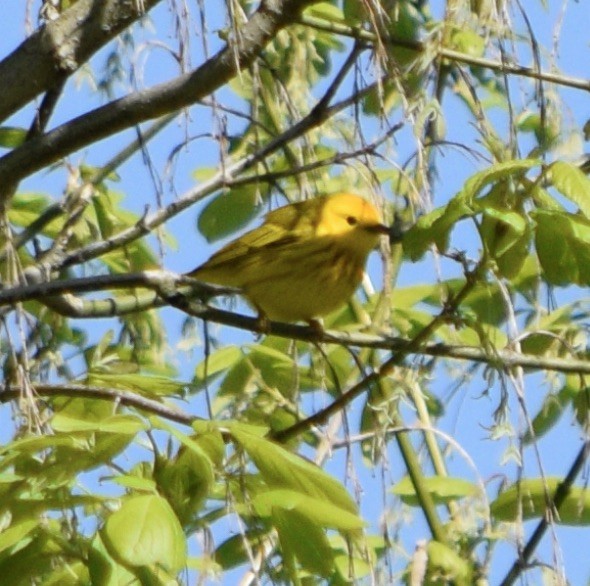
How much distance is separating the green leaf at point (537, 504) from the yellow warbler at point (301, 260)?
0.98 meters

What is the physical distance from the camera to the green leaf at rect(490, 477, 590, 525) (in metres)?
2.98

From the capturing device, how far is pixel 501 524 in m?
2.99

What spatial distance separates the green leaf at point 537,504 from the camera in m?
2.98

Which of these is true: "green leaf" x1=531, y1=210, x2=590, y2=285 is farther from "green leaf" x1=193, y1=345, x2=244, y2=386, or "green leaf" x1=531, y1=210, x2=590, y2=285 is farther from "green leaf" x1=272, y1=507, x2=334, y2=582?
"green leaf" x1=193, y1=345, x2=244, y2=386

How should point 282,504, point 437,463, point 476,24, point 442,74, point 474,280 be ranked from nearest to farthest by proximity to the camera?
point 282,504
point 474,280
point 476,24
point 442,74
point 437,463

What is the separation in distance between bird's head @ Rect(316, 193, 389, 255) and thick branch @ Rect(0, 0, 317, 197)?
1364 millimetres

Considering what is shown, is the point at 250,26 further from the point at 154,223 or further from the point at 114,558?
the point at 114,558

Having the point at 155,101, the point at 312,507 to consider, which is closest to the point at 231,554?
→ the point at 312,507

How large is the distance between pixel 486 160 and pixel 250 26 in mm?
541

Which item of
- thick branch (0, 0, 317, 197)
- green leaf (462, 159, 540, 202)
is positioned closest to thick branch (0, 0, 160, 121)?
thick branch (0, 0, 317, 197)

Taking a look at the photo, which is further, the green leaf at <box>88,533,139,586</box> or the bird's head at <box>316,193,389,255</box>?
the bird's head at <box>316,193,389,255</box>

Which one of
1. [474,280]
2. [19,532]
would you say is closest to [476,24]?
[474,280]

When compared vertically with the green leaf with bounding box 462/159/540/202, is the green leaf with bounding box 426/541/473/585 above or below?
below

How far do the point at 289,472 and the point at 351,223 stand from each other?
6.92 feet
